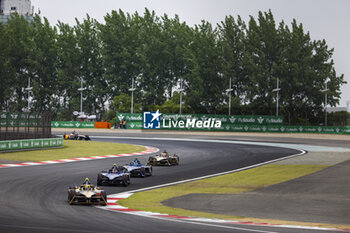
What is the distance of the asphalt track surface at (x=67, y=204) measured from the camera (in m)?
12.5

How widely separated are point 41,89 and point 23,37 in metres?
12.9

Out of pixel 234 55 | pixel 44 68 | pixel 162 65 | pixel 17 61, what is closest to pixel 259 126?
pixel 234 55

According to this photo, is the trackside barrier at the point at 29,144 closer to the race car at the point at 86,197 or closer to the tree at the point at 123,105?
the race car at the point at 86,197

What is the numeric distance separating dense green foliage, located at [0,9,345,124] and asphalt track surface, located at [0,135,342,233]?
223 ft

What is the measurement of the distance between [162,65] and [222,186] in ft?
321

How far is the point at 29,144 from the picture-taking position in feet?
133

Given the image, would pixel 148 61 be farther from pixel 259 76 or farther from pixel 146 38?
pixel 259 76

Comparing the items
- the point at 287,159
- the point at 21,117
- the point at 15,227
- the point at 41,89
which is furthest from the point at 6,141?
the point at 41,89

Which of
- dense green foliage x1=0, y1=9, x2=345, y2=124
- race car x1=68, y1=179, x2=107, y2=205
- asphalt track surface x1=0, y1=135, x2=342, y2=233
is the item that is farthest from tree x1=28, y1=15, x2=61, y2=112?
race car x1=68, y1=179, x2=107, y2=205

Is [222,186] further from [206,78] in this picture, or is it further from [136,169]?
[206,78]

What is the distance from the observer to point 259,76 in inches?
3930

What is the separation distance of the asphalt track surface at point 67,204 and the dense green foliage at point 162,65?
68006 mm

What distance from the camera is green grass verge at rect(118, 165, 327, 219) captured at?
1675 cm

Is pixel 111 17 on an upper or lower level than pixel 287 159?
upper
